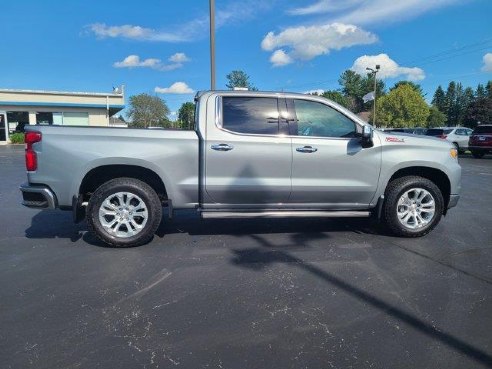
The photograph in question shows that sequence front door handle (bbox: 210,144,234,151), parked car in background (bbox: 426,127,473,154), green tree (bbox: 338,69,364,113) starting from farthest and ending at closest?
green tree (bbox: 338,69,364,113) < parked car in background (bbox: 426,127,473,154) < front door handle (bbox: 210,144,234,151)

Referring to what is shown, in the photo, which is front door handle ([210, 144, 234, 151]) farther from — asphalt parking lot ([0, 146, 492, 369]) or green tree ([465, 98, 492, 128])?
green tree ([465, 98, 492, 128])

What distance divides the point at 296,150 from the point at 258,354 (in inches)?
117

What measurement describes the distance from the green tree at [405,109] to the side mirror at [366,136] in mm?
70704

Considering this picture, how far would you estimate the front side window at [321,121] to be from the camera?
17.7 ft

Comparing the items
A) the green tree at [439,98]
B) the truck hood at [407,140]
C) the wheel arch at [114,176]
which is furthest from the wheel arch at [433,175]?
the green tree at [439,98]

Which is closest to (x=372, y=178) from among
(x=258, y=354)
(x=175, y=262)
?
(x=175, y=262)

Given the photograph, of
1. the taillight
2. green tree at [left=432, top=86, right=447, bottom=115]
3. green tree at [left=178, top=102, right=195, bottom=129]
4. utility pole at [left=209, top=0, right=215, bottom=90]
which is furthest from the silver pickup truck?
green tree at [left=432, top=86, right=447, bottom=115]

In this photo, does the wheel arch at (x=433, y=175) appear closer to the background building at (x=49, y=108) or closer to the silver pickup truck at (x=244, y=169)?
the silver pickup truck at (x=244, y=169)

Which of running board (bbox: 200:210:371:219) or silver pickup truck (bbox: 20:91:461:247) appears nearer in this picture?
silver pickup truck (bbox: 20:91:461:247)

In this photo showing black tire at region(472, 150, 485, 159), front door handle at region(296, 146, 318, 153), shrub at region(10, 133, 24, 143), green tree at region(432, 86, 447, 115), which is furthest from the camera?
green tree at region(432, 86, 447, 115)

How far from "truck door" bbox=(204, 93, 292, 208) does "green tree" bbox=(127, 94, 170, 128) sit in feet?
240

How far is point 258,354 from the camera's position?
2.77 meters

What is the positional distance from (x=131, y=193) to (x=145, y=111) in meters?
75.9

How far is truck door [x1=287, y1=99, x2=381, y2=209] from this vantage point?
529cm
